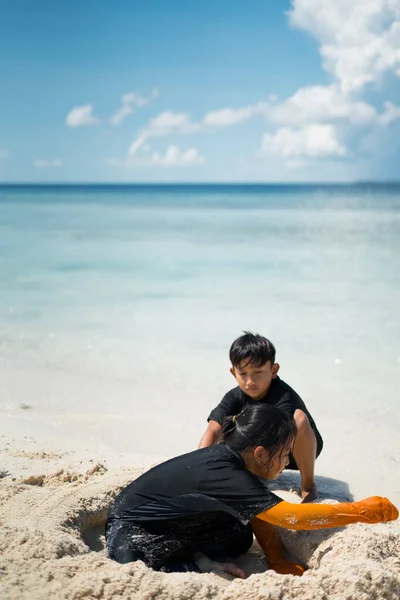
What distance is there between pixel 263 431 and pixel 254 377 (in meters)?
0.65

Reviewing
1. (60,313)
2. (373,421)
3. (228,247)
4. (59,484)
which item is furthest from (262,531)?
(228,247)

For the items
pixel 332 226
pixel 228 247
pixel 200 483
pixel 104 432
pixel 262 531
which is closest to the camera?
pixel 200 483

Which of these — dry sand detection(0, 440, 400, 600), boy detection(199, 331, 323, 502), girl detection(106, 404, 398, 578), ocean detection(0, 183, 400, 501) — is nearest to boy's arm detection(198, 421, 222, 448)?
boy detection(199, 331, 323, 502)

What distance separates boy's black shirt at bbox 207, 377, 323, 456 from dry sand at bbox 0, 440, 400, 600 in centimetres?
56

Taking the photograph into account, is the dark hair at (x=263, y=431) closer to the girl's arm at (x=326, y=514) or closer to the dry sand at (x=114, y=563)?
the girl's arm at (x=326, y=514)

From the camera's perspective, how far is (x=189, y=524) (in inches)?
97.0

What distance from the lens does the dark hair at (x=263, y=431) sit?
2393 millimetres

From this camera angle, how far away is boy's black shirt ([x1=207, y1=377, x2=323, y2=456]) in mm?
3070

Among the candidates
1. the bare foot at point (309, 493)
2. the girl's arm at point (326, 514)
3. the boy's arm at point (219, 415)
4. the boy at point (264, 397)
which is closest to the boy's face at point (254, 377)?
the boy at point (264, 397)

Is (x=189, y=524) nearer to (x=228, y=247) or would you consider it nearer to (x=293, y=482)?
(x=293, y=482)

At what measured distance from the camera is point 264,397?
312 centimetres

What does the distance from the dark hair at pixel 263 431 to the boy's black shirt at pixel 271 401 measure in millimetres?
597

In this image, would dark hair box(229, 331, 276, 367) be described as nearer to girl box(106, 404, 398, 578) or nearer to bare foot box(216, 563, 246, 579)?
girl box(106, 404, 398, 578)

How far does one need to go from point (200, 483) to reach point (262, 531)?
45 centimetres
